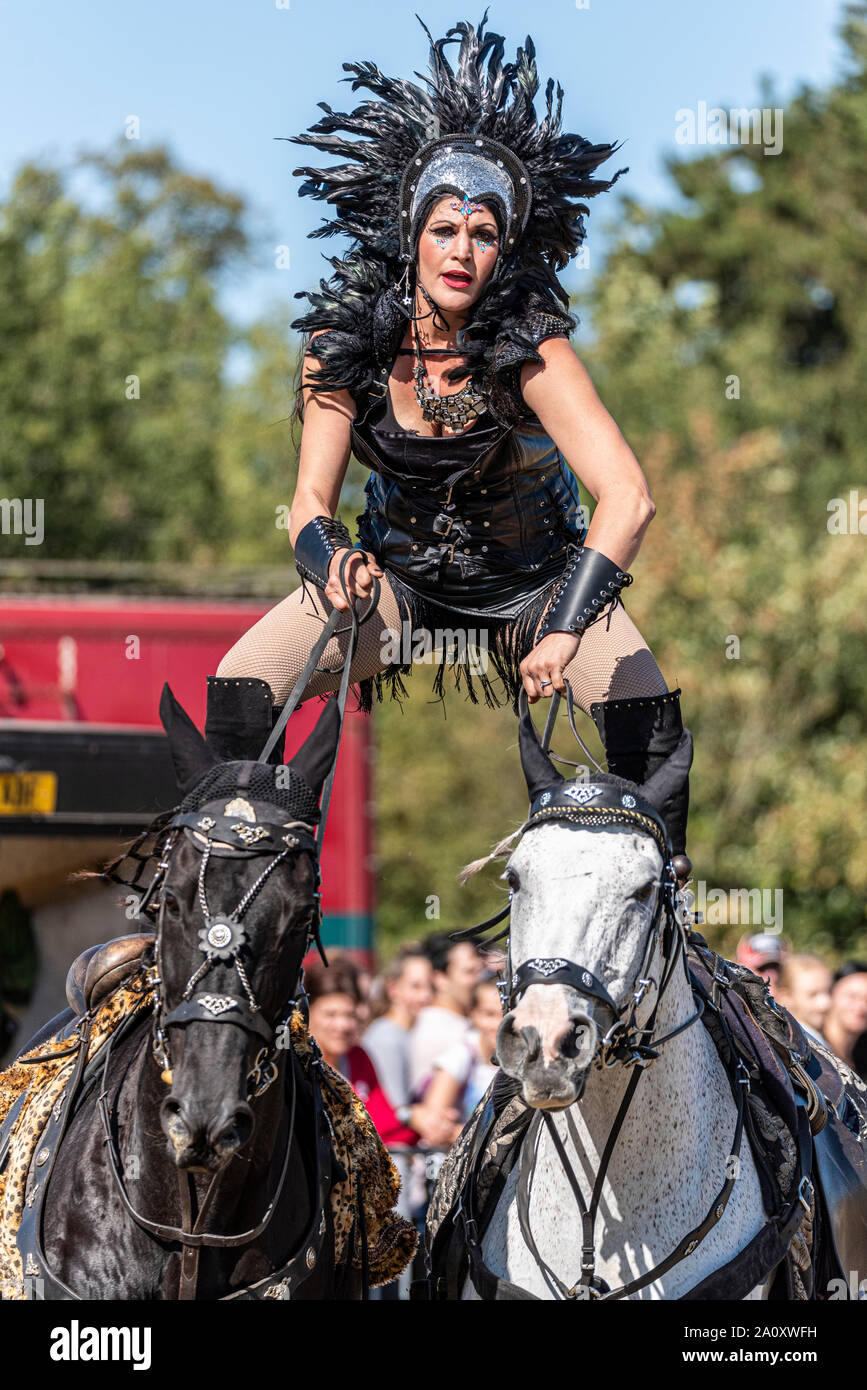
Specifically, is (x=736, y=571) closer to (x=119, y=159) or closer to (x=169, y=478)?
(x=169, y=478)

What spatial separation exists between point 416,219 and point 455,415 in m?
0.56

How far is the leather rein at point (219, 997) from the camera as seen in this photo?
3854mm

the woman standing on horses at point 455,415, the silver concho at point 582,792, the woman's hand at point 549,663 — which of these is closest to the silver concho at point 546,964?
the silver concho at point 582,792

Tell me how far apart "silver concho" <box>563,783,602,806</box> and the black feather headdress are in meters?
1.29

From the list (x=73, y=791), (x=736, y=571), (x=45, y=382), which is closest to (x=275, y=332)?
(x=45, y=382)

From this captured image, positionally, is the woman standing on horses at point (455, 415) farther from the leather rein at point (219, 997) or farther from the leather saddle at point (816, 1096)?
the leather saddle at point (816, 1096)

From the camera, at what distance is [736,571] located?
21.9 meters

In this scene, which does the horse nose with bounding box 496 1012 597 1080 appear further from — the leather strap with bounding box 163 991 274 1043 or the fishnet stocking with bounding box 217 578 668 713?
the fishnet stocking with bounding box 217 578 668 713

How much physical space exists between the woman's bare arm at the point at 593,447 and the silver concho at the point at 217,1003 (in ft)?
5.18

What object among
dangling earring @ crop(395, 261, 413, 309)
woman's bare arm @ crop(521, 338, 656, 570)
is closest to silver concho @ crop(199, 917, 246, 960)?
woman's bare arm @ crop(521, 338, 656, 570)

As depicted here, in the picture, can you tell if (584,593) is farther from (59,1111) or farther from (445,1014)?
(445,1014)
